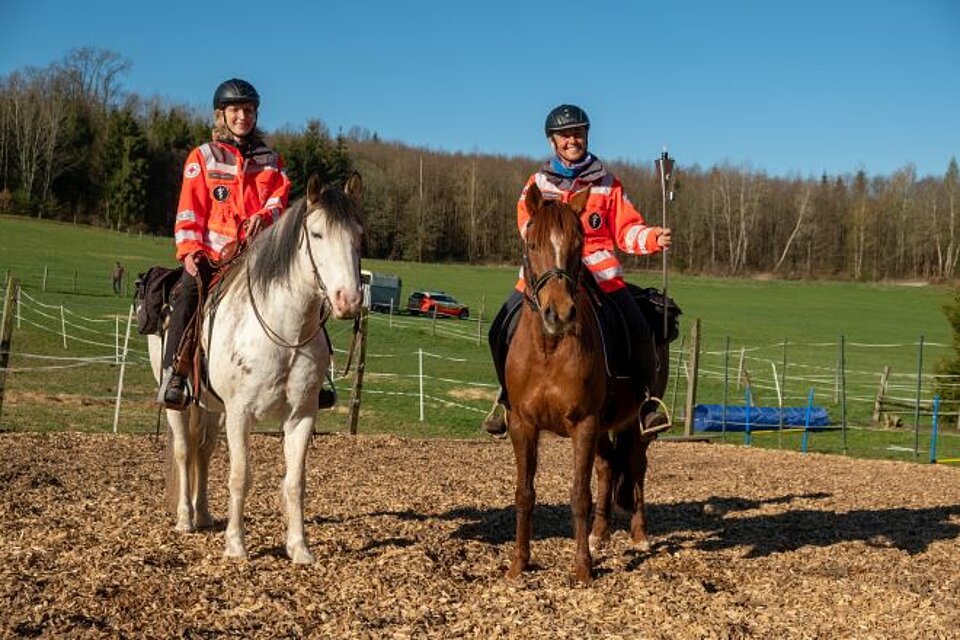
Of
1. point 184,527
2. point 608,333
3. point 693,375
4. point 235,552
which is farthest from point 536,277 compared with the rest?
point 693,375

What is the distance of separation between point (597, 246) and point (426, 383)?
18.5 m

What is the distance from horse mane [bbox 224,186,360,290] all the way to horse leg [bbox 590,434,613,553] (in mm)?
2522

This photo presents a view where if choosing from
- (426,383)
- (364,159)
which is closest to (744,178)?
(364,159)

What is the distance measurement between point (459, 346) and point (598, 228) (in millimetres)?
28200

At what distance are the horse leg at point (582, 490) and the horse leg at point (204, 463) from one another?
266 cm

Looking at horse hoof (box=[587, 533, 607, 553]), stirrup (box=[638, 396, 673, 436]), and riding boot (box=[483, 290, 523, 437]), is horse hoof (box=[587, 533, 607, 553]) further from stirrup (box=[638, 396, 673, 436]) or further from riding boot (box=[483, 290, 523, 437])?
riding boot (box=[483, 290, 523, 437])

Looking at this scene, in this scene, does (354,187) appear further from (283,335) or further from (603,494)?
(603,494)

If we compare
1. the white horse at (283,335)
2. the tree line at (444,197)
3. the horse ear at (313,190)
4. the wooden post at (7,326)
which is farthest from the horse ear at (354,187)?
the tree line at (444,197)

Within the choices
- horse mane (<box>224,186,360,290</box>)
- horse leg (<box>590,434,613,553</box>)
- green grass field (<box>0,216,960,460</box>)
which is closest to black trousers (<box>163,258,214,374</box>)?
horse mane (<box>224,186,360,290</box>)

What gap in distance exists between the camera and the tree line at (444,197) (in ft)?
223

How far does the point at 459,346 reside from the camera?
3475 centimetres

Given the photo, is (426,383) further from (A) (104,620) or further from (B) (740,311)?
(B) (740,311)

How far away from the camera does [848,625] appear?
4996 mm

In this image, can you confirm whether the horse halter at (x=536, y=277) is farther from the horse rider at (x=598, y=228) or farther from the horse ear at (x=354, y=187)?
the horse ear at (x=354, y=187)
